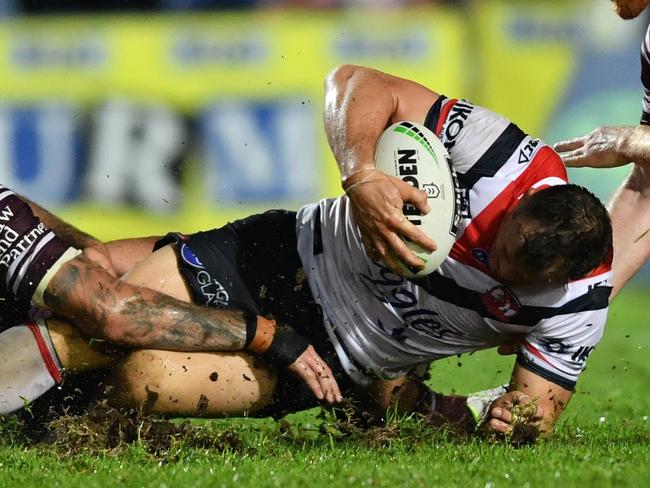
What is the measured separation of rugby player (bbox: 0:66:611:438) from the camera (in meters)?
4.70

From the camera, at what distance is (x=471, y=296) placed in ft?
16.4

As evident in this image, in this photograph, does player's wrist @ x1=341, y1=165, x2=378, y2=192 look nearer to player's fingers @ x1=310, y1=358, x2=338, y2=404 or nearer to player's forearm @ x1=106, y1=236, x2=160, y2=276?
player's fingers @ x1=310, y1=358, x2=338, y2=404

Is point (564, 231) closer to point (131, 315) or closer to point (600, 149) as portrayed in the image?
point (600, 149)

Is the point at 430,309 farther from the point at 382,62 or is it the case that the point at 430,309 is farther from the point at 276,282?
the point at 382,62

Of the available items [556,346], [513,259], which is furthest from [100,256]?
[556,346]

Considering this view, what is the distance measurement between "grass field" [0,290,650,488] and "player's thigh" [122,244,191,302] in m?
0.58

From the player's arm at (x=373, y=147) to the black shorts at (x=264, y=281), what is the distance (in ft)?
2.29

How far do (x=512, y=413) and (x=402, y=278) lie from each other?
71 centimetres

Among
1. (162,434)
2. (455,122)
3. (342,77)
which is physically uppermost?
(342,77)

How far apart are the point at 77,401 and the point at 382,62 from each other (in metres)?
6.28

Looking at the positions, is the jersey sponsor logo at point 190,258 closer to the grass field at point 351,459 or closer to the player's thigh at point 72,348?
the player's thigh at point 72,348

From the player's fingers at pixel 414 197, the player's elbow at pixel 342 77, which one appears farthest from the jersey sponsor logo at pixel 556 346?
the player's elbow at pixel 342 77

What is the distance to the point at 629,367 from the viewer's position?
26.0ft

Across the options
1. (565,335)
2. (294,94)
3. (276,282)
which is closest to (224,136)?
(294,94)
